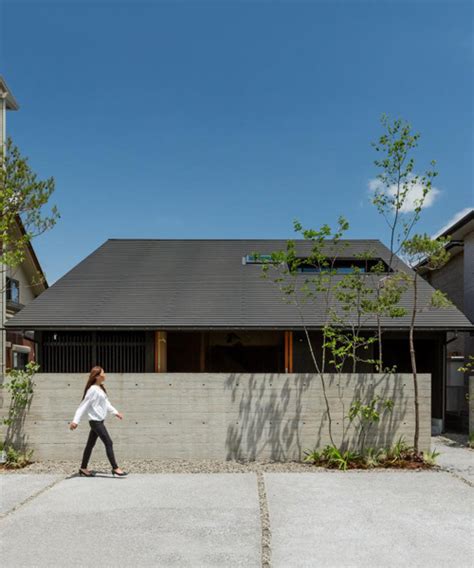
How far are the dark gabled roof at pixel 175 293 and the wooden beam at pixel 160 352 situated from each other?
0.58 m

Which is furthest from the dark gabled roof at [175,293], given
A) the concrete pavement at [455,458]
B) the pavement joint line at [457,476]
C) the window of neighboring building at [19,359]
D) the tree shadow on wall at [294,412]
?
the window of neighboring building at [19,359]

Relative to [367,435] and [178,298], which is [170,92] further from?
[367,435]

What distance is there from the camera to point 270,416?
8984mm

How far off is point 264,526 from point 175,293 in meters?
9.69

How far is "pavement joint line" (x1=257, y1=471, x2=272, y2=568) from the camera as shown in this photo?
4637 mm

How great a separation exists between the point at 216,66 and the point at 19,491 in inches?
354

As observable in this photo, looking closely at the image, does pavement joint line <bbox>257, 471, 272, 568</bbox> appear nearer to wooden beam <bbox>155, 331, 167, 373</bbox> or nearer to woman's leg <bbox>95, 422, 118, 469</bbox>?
woman's leg <bbox>95, 422, 118, 469</bbox>

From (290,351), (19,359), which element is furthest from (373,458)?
(19,359)

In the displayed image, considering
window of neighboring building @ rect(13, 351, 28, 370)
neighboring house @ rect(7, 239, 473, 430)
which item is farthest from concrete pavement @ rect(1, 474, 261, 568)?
window of neighboring building @ rect(13, 351, 28, 370)

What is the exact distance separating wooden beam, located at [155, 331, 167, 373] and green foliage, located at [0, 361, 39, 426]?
4823 mm

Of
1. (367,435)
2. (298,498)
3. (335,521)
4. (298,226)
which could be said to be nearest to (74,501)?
(298,498)

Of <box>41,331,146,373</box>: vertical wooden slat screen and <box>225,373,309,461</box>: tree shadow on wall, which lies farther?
<box>41,331,146,373</box>: vertical wooden slat screen

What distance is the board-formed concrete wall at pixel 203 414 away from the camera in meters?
8.93

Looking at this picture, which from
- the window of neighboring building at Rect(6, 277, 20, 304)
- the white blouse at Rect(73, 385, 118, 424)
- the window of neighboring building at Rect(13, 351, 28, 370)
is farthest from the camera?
the window of neighboring building at Rect(13, 351, 28, 370)
